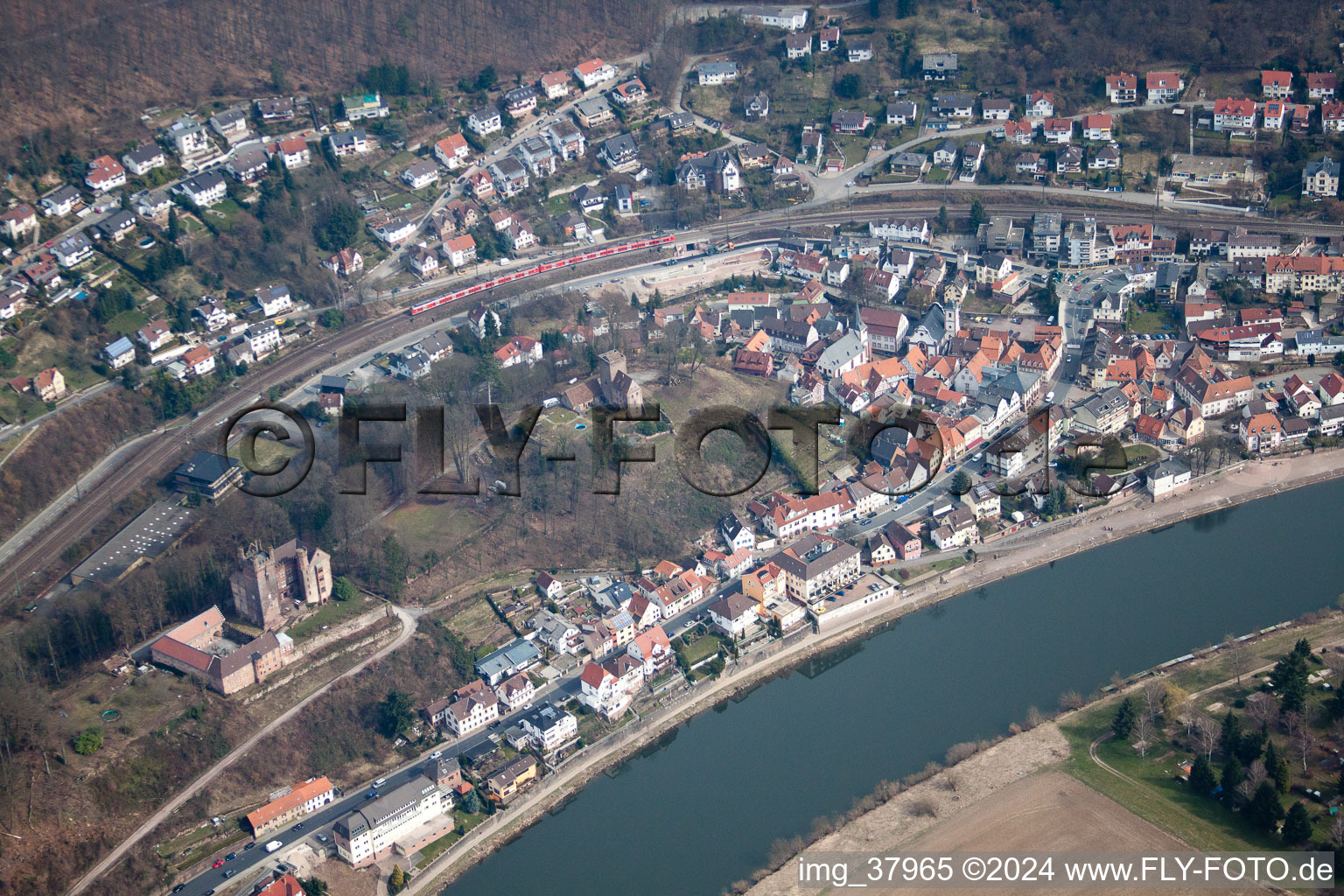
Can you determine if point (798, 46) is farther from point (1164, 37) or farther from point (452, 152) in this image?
point (452, 152)

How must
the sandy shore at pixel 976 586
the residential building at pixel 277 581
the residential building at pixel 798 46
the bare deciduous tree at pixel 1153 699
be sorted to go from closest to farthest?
1. the sandy shore at pixel 976 586
2. the bare deciduous tree at pixel 1153 699
3. the residential building at pixel 277 581
4. the residential building at pixel 798 46

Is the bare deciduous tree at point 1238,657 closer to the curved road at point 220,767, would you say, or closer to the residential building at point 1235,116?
the curved road at point 220,767

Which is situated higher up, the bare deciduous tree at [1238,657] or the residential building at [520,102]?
the residential building at [520,102]

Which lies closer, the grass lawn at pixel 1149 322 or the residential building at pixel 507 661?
the residential building at pixel 507 661

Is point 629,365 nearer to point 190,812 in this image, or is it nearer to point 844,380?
point 844,380

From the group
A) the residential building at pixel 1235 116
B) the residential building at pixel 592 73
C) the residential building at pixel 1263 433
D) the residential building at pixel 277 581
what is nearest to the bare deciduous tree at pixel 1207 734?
the residential building at pixel 1263 433

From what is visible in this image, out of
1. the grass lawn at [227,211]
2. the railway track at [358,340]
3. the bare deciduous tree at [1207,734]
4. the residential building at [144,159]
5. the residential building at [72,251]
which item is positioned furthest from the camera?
the residential building at [144,159]

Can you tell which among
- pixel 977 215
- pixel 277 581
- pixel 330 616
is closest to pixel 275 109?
pixel 977 215
